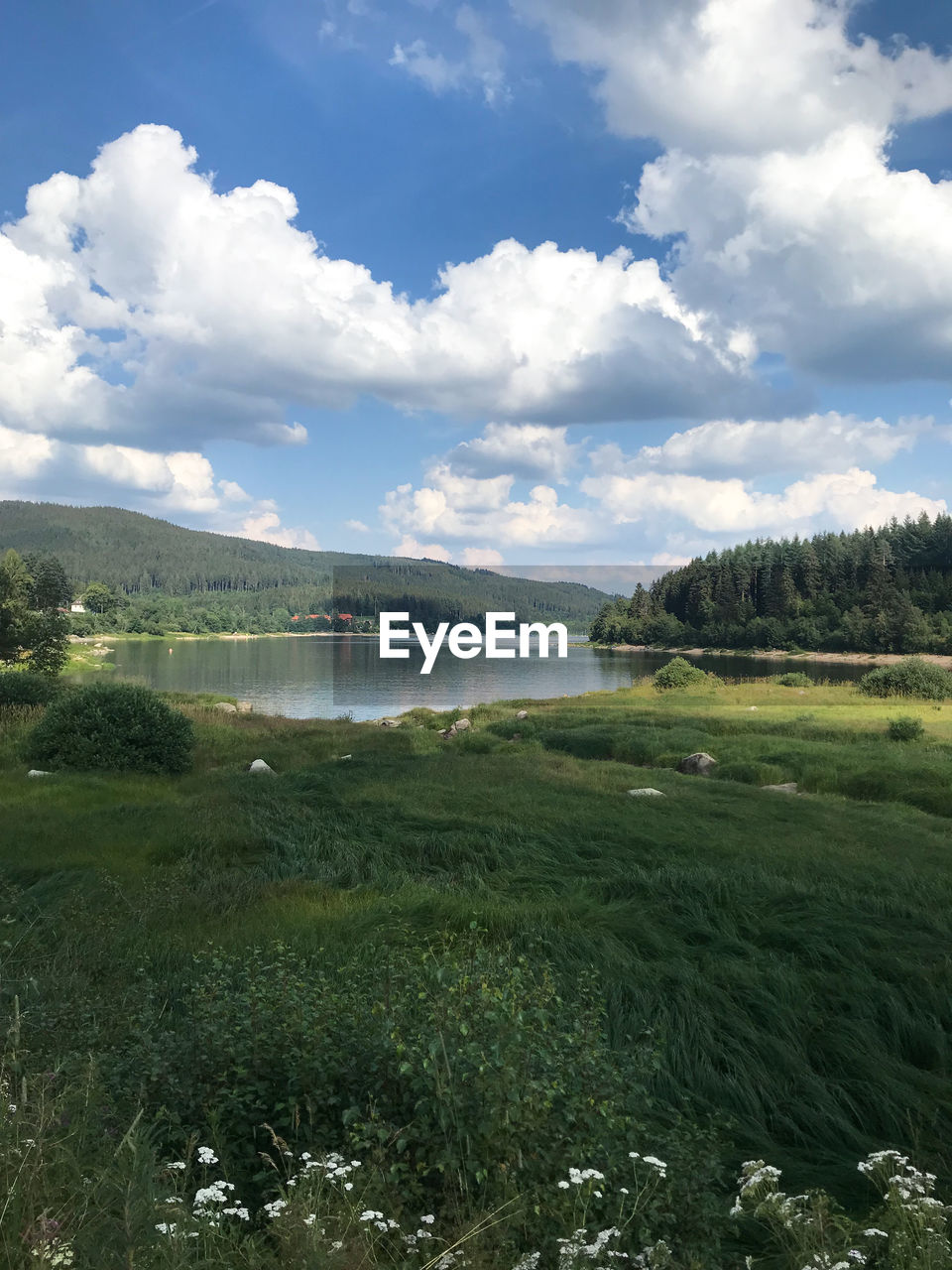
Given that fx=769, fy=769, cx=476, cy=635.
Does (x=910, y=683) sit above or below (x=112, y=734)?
below

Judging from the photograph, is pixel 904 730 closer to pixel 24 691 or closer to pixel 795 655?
pixel 24 691

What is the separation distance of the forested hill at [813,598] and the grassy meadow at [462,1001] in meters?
96.1

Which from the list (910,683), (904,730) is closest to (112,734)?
(904,730)

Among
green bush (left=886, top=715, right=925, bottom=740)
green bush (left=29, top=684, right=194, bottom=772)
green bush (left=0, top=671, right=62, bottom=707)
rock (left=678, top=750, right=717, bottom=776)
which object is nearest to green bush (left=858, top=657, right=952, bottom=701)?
green bush (left=886, top=715, right=925, bottom=740)

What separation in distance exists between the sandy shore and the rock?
65517mm

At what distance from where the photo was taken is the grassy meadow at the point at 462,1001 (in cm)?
302

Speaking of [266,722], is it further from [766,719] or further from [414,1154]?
[414,1154]

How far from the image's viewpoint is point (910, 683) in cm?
3916

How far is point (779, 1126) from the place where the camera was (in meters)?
4.55

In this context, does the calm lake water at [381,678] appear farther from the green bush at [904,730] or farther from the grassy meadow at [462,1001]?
the grassy meadow at [462,1001]

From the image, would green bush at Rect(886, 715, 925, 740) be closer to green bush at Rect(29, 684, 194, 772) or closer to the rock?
the rock

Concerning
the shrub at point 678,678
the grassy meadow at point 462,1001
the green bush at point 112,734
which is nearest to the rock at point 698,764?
the grassy meadow at point 462,1001

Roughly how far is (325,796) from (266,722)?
14752 millimetres

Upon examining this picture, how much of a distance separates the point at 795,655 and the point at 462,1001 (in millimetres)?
107883
